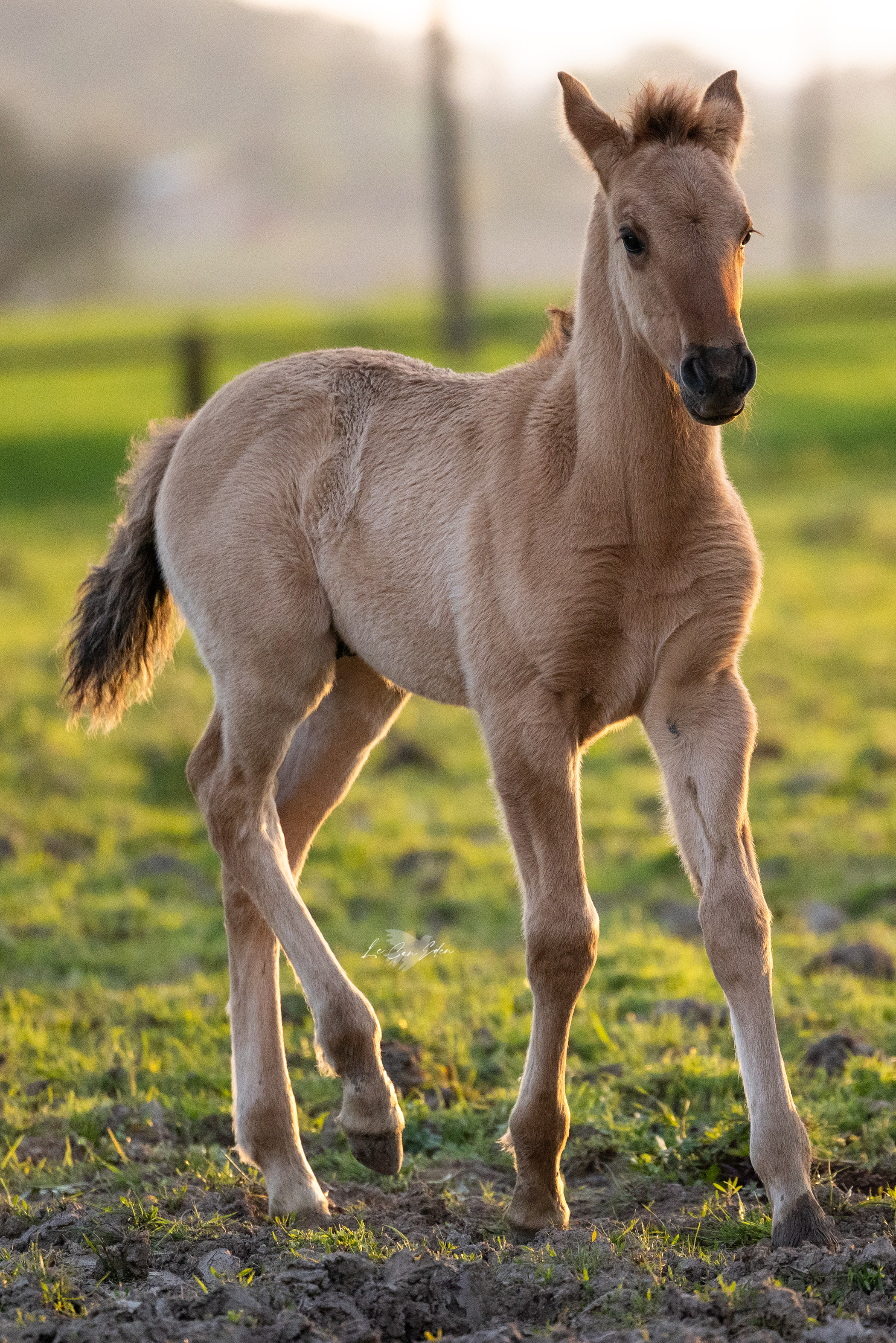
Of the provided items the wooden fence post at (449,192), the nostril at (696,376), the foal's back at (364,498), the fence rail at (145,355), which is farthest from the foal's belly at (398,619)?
the wooden fence post at (449,192)

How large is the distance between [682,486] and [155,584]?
1876mm

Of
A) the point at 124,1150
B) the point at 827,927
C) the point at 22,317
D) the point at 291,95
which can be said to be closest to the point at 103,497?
the point at 827,927

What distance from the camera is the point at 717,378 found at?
305cm

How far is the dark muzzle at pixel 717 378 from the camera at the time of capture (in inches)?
120

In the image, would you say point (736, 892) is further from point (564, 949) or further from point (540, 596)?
point (540, 596)

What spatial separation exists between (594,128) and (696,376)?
791 millimetres

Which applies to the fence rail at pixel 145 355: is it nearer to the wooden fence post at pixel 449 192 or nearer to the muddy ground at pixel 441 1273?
the wooden fence post at pixel 449 192

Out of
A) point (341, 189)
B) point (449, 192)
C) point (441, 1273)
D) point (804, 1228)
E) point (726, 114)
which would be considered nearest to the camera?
point (441, 1273)

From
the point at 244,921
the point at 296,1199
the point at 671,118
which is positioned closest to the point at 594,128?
the point at 671,118

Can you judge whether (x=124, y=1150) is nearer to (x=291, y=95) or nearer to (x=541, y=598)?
(x=541, y=598)

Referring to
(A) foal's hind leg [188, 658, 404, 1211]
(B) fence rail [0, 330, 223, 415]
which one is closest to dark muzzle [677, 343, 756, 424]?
(A) foal's hind leg [188, 658, 404, 1211]

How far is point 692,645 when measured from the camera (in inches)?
138

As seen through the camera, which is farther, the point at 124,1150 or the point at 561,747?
the point at 124,1150

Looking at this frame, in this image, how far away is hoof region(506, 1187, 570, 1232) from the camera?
3471 millimetres
